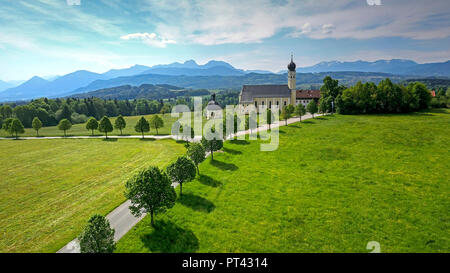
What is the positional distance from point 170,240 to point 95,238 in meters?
6.50

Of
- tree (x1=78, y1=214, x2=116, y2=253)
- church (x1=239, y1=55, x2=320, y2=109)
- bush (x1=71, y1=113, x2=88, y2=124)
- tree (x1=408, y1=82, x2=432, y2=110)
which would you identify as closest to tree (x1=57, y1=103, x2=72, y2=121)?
bush (x1=71, y1=113, x2=88, y2=124)

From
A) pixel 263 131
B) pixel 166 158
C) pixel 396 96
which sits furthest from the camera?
pixel 396 96

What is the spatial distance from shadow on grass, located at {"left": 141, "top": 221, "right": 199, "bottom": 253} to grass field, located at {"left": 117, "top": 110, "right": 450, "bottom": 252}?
92 millimetres

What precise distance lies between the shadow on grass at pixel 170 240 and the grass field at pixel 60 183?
786cm

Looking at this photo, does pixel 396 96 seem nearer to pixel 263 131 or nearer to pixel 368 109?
pixel 368 109

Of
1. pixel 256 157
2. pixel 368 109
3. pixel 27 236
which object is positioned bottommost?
pixel 27 236

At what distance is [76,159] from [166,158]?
64.2ft

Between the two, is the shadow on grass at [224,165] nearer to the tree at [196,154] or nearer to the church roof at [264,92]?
the tree at [196,154]

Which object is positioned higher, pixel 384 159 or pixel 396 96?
pixel 396 96

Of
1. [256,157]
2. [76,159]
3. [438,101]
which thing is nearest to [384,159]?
[256,157]

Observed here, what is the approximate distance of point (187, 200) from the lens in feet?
93.4

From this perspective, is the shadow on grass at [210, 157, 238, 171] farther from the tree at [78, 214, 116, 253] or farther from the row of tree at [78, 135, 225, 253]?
the tree at [78, 214, 116, 253]

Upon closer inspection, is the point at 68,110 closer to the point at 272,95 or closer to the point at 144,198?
the point at 272,95

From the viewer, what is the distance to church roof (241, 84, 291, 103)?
100m
